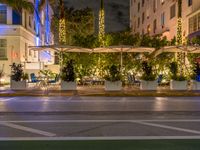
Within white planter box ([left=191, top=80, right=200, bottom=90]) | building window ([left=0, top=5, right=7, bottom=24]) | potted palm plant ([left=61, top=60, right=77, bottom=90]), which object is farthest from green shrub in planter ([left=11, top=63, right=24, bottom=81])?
building window ([left=0, top=5, right=7, bottom=24])

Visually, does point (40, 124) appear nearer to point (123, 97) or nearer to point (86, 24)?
point (123, 97)

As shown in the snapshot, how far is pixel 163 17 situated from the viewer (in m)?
52.0

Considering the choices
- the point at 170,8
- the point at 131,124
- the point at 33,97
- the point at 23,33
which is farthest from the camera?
the point at 170,8

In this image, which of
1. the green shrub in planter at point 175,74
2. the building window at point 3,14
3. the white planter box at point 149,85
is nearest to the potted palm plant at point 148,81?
the white planter box at point 149,85

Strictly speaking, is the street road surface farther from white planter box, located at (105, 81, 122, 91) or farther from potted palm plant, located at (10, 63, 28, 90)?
potted palm plant, located at (10, 63, 28, 90)

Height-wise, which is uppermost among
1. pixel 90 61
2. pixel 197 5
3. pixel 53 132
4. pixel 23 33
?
pixel 197 5

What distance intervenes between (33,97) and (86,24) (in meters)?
45.3

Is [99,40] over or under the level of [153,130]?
over

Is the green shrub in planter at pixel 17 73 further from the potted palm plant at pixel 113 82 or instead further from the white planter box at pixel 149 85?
the white planter box at pixel 149 85

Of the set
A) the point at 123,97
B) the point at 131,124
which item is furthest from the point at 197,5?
the point at 131,124

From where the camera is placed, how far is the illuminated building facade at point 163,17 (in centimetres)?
3916

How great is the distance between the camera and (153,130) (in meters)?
10.4

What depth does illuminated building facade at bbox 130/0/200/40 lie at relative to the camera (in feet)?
128

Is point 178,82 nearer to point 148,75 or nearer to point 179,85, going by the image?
point 179,85
